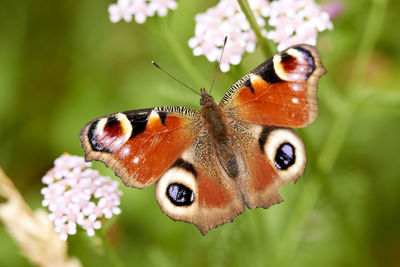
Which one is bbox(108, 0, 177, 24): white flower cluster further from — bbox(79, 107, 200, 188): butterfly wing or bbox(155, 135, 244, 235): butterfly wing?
bbox(155, 135, 244, 235): butterfly wing

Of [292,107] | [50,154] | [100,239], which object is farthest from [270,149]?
[50,154]

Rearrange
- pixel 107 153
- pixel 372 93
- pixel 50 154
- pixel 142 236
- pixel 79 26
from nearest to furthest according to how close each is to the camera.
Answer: pixel 107 153, pixel 372 93, pixel 142 236, pixel 50 154, pixel 79 26

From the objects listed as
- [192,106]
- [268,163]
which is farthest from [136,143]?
[192,106]

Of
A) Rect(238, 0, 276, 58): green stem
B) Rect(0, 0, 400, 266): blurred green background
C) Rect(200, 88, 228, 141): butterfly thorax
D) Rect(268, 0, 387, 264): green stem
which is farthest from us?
Rect(0, 0, 400, 266): blurred green background

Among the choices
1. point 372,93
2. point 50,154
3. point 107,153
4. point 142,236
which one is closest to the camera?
point 107,153

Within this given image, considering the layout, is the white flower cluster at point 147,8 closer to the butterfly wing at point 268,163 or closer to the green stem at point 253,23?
the green stem at point 253,23

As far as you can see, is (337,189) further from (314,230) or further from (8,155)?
(8,155)

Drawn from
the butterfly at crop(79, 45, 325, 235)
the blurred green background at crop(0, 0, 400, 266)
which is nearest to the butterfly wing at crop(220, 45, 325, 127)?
the butterfly at crop(79, 45, 325, 235)

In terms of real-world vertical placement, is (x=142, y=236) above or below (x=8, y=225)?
above
